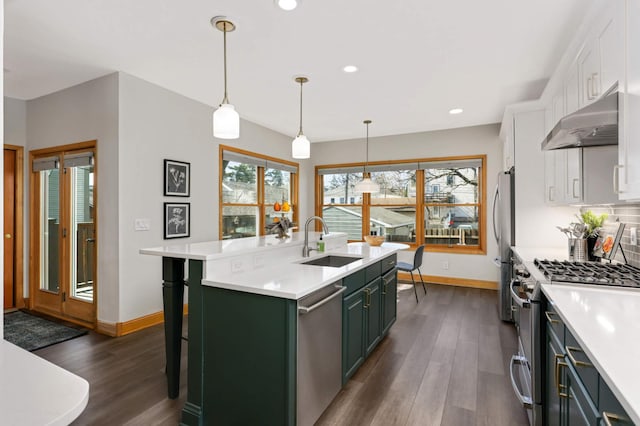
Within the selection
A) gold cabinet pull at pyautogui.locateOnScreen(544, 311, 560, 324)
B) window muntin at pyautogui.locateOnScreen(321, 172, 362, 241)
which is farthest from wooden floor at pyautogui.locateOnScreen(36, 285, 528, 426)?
window muntin at pyautogui.locateOnScreen(321, 172, 362, 241)

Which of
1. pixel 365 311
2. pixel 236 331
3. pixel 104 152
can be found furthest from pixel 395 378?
pixel 104 152

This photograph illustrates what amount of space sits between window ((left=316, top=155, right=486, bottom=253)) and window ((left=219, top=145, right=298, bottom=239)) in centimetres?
118

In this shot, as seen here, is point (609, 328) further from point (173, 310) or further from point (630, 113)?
point (173, 310)

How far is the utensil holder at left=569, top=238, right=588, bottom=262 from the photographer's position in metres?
2.68

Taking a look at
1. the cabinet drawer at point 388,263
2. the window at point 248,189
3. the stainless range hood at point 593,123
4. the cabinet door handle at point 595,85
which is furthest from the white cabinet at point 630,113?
the window at point 248,189

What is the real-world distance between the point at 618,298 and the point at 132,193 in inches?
153

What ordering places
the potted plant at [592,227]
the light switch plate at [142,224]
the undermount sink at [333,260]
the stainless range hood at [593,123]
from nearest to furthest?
the stainless range hood at [593,123] → the potted plant at [592,227] → the undermount sink at [333,260] → the light switch plate at [142,224]

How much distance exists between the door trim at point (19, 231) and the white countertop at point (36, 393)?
14.6 ft

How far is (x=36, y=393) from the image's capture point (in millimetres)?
752

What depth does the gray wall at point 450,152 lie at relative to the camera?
5.46 m

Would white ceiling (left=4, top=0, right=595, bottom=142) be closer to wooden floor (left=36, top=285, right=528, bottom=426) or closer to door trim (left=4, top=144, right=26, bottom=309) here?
door trim (left=4, top=144, right=26, bottom=309)

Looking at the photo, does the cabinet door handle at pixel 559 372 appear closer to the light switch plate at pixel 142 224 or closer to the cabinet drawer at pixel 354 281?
the cabinet drawer at pixel 354 281

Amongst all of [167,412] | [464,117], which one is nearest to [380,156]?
[464,117]

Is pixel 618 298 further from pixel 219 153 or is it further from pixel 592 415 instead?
pixel 219 153
